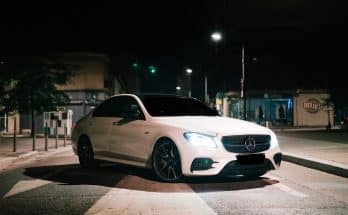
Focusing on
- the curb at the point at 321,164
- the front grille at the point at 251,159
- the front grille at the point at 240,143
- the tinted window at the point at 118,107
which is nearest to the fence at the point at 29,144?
the tinted window at the point at 118,107

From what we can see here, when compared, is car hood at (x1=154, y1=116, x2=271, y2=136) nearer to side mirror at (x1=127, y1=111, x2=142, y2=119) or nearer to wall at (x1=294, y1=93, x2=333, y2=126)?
side mirror at (x1=127, y1=111, x2=142, y2=119)

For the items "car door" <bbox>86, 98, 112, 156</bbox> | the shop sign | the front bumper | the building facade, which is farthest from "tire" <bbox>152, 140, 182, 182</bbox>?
the shop sign

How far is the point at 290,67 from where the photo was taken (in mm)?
58906

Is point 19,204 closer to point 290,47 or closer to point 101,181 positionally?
point 101,181

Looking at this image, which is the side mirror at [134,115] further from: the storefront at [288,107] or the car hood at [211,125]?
the storefront at [288,107]

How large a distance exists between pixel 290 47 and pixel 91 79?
25562mm

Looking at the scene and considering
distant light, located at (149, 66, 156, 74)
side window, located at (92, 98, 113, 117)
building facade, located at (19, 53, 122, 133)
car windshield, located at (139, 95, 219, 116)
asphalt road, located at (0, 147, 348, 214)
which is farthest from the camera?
building facade, located at (19, 53, 122, 133)

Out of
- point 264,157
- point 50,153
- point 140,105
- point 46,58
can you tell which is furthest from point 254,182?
point 46,58

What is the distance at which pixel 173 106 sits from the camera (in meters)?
10.4

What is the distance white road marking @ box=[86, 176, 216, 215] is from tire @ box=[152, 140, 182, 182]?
0.59 m

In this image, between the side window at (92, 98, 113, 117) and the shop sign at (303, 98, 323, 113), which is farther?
the shop sign at (303, 98, 323, 113)

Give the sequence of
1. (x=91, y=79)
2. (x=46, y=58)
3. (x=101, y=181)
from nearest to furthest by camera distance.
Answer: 1. (x=101, y=181)
2. (x=46, y=58)
3. (x=91, y=79)

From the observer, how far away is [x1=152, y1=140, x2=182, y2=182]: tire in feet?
28.9

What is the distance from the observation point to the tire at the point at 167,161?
28.9 feet
